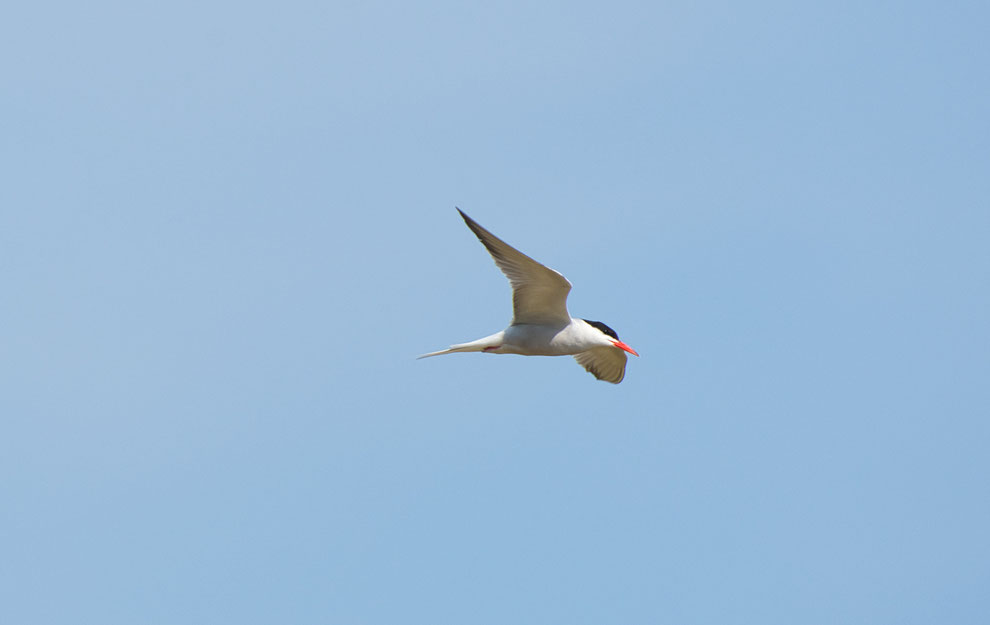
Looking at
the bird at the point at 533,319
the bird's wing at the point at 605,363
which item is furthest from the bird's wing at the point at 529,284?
the bird's wing at the point at 605,363

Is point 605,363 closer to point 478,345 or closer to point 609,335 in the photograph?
point 609,335

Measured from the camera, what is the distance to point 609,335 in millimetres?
16375

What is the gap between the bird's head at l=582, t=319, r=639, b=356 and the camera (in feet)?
53.2

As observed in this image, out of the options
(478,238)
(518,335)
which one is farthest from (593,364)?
(478,238)

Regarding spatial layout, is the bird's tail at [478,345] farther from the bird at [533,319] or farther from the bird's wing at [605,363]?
the bird's wing at [605,363]

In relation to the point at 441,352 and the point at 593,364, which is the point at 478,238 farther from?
the point at 593,364

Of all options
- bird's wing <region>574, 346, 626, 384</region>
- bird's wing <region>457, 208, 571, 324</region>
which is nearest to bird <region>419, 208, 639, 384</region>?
bird's wing <region>457, 208, 571, 324</region>

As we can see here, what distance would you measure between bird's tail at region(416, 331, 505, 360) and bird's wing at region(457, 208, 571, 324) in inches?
12.0

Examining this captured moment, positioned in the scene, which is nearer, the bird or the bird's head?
the bird

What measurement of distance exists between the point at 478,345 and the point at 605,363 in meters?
2.94

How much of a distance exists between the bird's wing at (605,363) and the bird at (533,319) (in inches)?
43.2

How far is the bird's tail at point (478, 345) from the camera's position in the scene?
1484 centimetres

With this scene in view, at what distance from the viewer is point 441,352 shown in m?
14.8

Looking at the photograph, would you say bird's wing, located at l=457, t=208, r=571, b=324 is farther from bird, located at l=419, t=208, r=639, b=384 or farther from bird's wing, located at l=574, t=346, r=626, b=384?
bird's wing, located at l=574, t=346, r=626, b=384
